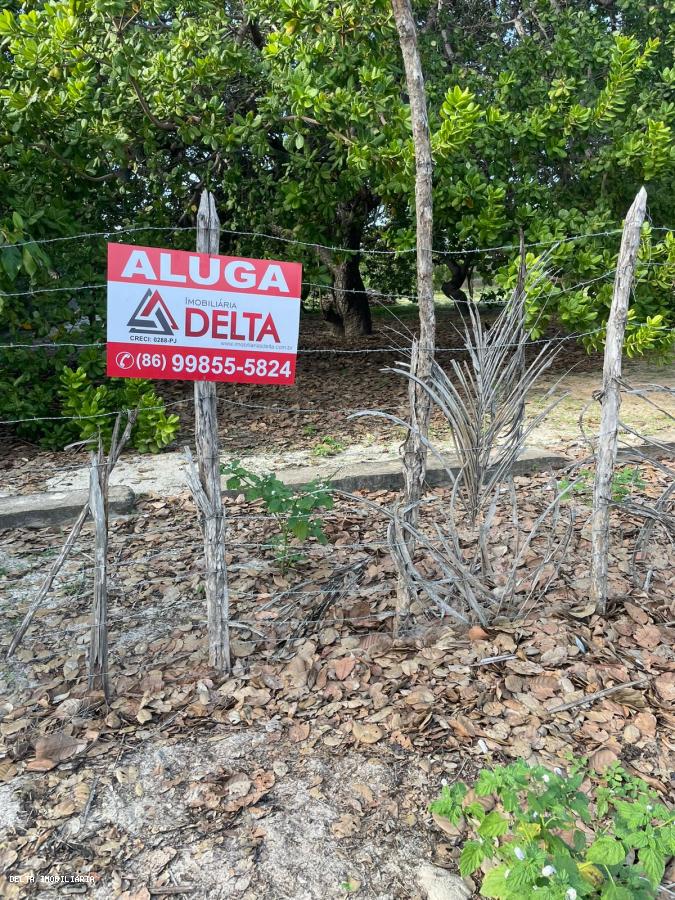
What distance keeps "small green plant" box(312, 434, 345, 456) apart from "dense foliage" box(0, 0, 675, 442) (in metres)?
1.51

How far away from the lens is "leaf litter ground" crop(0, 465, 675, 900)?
1969 millimetres

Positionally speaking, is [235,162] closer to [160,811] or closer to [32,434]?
[32,434]

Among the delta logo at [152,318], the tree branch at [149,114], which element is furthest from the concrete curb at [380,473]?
the tree branch at [149,114]

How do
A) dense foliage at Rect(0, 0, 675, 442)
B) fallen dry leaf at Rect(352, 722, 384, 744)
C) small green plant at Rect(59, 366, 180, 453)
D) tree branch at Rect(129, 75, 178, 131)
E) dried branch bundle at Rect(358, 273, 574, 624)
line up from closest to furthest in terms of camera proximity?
fallen dry leaf at Rect(352, 722, 384, 744) < dried branch bundle at Rect(358, 273, 574, 624) < dense foliage at Rect(0, 0, 675, 442) < tree branch at Rect(129, 75, 178, 131) < small green plant at Rect(59, 366, 180, 453)

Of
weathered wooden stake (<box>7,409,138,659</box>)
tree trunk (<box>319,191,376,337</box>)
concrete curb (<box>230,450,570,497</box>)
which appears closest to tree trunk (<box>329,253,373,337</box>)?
tree trunk (<box>319,191,376,337</box>)

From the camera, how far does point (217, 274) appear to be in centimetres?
238

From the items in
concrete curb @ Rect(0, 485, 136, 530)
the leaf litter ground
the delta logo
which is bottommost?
the leaf litter ground

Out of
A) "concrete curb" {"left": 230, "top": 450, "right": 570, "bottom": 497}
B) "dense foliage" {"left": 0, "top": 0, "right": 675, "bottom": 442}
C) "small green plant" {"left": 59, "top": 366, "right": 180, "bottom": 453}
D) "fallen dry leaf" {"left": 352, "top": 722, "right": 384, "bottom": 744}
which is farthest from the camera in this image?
"small green plant" {"left": 59, "top": 366, "right": 180, "bottom": 453}

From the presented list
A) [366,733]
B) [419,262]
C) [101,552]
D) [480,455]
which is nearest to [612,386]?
[480,455]

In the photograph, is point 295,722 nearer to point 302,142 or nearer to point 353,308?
point 302,142

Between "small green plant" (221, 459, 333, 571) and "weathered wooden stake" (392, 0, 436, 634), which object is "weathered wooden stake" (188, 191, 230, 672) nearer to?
"small green plant" (221, 459, 333, 571)

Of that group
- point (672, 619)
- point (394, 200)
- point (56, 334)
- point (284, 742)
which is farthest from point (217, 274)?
point (394, 200)

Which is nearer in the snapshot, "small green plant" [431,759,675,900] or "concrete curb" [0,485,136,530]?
"small green plant" [431,759,675,900]

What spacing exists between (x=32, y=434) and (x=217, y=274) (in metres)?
3.99
